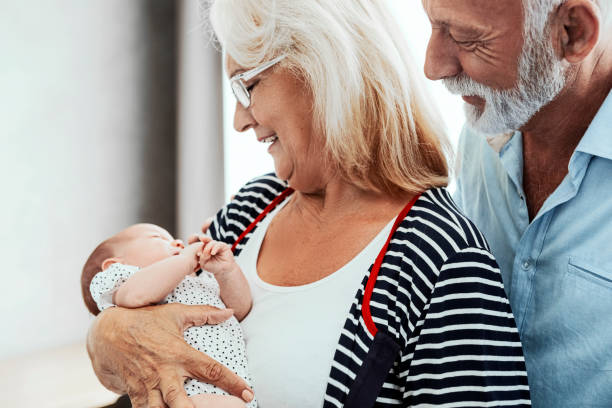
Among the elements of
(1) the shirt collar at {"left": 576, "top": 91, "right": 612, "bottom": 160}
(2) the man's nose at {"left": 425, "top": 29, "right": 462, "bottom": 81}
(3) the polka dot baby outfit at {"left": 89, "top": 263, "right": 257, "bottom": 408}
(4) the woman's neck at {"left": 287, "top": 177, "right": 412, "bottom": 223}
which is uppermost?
(2) the man's nose at {"left": 425, "top": 29, "right": 462, "bottom": 81}

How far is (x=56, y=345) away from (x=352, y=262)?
7.78 feet

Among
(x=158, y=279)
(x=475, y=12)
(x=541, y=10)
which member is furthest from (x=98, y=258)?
(x=541, y=10)

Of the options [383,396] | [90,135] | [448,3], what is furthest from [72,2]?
[383,396]

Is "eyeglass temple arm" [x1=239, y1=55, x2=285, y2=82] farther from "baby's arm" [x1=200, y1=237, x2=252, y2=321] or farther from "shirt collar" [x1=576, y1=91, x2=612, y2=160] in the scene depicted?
"shirt collar" [x1=576, y1=91, x2=612, y2=160]

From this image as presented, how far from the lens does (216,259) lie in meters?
1.25

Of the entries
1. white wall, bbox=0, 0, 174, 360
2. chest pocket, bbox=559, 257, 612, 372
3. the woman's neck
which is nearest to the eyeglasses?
the woman's neck

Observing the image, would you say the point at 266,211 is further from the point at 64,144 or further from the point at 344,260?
the point at 64,144

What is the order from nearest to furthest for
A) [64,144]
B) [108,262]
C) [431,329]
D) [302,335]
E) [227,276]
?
[431,329]
[302,335]
[227,276]
[108,262]
[64,144]

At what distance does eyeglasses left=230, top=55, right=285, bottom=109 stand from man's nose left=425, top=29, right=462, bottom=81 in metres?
0.33

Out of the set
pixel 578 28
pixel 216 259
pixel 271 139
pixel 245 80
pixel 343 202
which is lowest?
pixel 216 259

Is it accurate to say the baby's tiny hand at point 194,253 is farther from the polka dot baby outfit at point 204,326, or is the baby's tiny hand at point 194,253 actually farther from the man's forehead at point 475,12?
the man's forehead at point 475,12

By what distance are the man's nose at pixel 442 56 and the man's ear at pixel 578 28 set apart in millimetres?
216

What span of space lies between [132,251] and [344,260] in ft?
2.01

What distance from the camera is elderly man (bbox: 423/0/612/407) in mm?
1092
